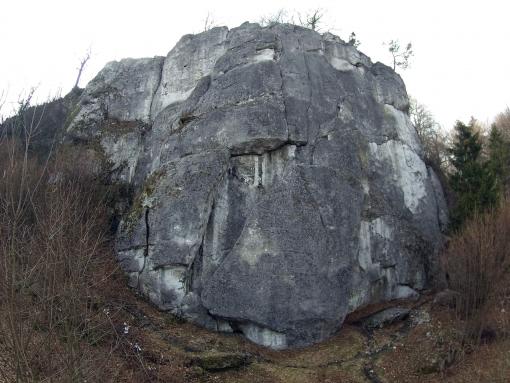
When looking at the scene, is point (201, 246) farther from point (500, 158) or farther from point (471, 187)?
point (500, 158)

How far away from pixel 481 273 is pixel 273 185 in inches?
286

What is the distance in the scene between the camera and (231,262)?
15.5 metres

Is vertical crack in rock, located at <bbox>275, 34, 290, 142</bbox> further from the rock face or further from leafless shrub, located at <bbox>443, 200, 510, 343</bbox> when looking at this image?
leafless shrub, located at <bbox>443, 200, 510, 343</bbox>

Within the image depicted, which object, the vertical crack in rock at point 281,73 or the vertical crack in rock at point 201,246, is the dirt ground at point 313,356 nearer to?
the vertical crack in rock at point 201,246

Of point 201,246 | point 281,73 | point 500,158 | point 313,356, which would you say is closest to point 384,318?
point 313,356

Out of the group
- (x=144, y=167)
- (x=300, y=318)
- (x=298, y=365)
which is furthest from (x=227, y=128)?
(x=298, y=365)

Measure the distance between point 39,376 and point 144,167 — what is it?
47.6ft

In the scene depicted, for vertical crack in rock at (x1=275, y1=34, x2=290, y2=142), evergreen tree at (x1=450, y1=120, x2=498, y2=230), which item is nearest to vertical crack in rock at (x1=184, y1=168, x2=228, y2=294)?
vertical crack in rock at (x1=275, y1=34, x2=290, y2=142)

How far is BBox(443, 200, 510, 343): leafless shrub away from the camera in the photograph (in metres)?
13.7

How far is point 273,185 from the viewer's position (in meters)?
17.1

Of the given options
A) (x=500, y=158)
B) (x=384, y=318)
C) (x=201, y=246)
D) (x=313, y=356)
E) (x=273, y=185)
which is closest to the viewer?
(x=313, y=356)

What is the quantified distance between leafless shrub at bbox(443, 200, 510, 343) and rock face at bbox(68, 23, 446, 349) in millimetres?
3324

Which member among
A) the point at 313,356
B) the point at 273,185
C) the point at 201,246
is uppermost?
the point at 273,185

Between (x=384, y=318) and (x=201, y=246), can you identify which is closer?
(x=384, y=318)
